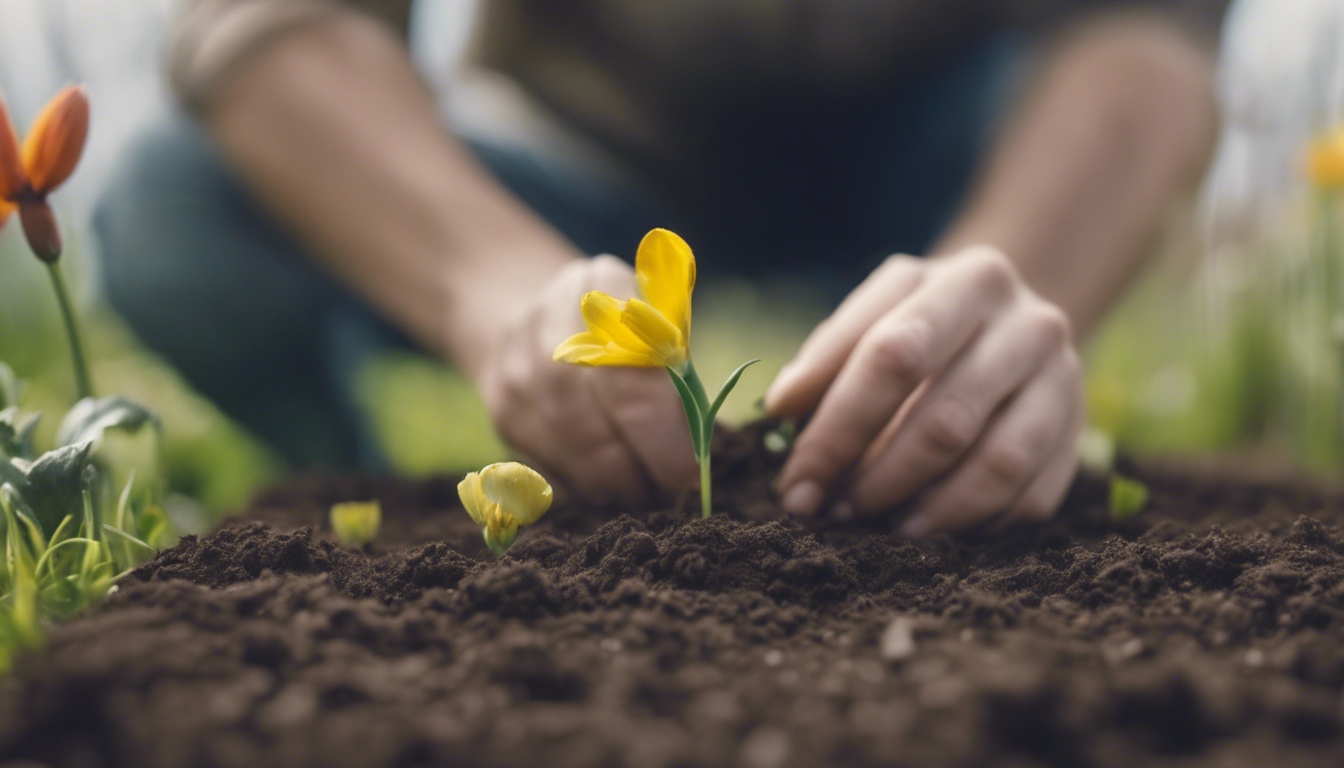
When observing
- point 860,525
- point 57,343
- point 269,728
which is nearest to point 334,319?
point 57,343

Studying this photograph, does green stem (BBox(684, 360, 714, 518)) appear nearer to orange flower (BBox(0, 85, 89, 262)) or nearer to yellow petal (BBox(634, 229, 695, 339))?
yellow petal (BBox(634, 229, 695, 339))

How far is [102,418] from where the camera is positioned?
0.83 m

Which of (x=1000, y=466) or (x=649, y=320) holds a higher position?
(x=649, y=320)

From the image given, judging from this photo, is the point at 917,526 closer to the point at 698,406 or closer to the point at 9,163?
the point at 698,406

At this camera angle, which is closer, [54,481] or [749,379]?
[54,481]

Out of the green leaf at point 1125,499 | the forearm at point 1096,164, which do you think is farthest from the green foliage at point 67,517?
→ the forearm at point 1096,164

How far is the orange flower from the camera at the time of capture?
31.5 inches

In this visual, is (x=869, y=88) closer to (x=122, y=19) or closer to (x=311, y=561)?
(x=311, y=561)

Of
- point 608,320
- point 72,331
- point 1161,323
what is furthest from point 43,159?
point 1161,323

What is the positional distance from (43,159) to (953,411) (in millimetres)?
931

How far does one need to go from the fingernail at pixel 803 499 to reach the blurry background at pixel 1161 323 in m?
1.22

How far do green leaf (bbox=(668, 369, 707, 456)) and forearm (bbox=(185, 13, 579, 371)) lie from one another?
70 cm

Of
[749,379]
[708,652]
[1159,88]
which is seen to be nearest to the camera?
[708,652]

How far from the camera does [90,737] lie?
0.50m
